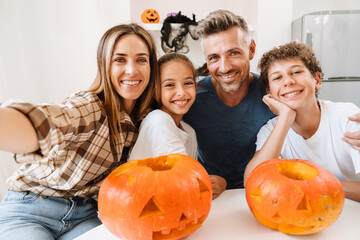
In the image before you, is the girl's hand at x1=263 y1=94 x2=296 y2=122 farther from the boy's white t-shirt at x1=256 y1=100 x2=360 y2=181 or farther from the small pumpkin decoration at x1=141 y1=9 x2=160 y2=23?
the small pumpkin decoration at x1=141 y1=9 x2=160 y2=23

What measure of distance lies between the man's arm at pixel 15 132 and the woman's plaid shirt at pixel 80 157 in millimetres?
166

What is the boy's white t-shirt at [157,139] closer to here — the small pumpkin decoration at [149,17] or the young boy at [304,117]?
the young boy at [304,117]

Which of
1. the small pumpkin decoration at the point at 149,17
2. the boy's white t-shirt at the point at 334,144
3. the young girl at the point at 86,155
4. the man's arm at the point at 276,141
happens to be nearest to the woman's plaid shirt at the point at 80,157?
the young girl at the point at 86,155

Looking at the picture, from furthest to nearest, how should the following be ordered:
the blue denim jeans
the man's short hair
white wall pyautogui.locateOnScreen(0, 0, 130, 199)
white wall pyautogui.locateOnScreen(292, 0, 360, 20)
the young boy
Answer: white wall pyautogui.locateOnScreen(292, 0, 360, 20) → white wall pyautogui.locateOnScreen(0, 0, 130, 199) → the man's short hair → the young boy → the blue denim jeans

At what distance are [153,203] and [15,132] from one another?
0.34 metres

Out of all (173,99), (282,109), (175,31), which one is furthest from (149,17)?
(282,109)

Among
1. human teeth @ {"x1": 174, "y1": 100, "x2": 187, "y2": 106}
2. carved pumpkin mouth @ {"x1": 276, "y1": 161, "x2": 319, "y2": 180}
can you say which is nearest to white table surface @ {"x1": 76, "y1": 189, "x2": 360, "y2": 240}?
carved pumpkin mouth @ {"x1": 276, "y1": 161, "x2": 319, "y2": 180}

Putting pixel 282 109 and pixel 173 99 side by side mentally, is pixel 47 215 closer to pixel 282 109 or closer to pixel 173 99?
pixel 173 99

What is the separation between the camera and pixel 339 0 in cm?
329

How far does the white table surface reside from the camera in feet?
1.93

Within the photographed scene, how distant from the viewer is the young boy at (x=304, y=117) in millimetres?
1043

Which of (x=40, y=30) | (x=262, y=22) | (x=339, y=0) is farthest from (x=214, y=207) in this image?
(x=339, y=0)

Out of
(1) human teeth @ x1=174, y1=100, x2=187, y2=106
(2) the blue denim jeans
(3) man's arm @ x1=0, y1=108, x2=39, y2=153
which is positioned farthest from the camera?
(1) human teeth @ x1=174, y1=100, x2=187, y2=106

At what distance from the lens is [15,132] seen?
505 mm
